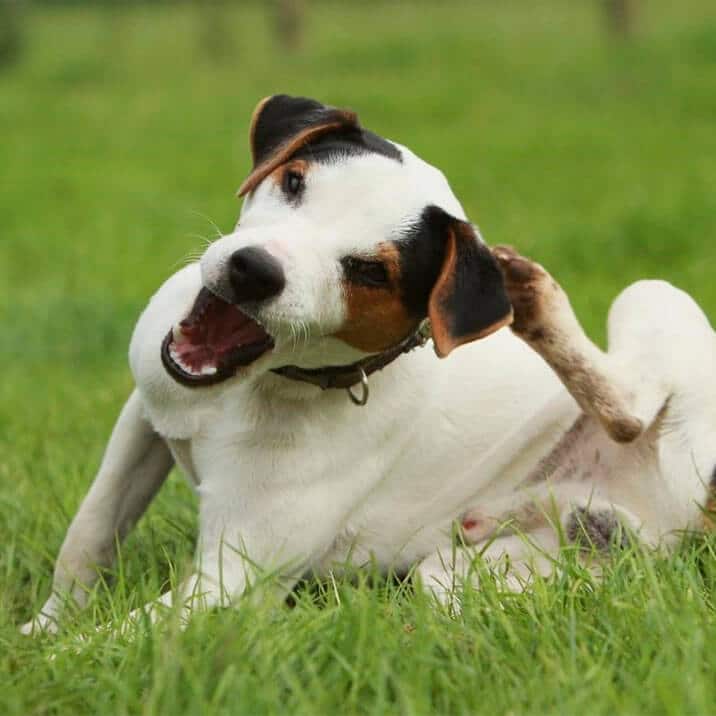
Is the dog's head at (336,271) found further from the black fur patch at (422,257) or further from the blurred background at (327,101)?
A: the blurred background at (327,101)

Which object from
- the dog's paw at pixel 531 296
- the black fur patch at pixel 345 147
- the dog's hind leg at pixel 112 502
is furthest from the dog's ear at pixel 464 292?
the dog's hind leg at pixel 112 502

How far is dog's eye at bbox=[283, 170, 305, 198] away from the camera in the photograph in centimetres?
319

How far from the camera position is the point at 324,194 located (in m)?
3.14

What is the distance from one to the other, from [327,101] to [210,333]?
38.4ft

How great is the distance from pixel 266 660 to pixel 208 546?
82cm

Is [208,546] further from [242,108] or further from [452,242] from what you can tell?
[242,108]

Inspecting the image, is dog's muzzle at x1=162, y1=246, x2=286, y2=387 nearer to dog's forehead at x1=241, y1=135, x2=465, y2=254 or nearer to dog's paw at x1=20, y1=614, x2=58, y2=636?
dog's forehead at x1=241, y1=135, x2=465, y2=254

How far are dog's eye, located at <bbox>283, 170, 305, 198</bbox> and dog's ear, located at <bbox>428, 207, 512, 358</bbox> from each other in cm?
31

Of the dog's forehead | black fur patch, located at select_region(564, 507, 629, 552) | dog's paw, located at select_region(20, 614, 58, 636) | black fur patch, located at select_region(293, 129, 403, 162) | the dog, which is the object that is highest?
black fur patch, located at select_region(293, 129, 403, 162)

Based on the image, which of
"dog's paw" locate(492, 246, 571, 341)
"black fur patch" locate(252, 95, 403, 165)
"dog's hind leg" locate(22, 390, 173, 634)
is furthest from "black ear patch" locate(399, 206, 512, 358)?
"dog's hind leg" locate(22, 390, 173, 634)

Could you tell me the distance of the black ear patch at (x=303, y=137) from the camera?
327 cm

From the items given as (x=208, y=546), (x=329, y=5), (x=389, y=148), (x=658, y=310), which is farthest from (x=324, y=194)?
(x=329, y=5)

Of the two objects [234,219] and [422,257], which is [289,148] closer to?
[422,257]

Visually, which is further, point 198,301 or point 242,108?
point 242,108
